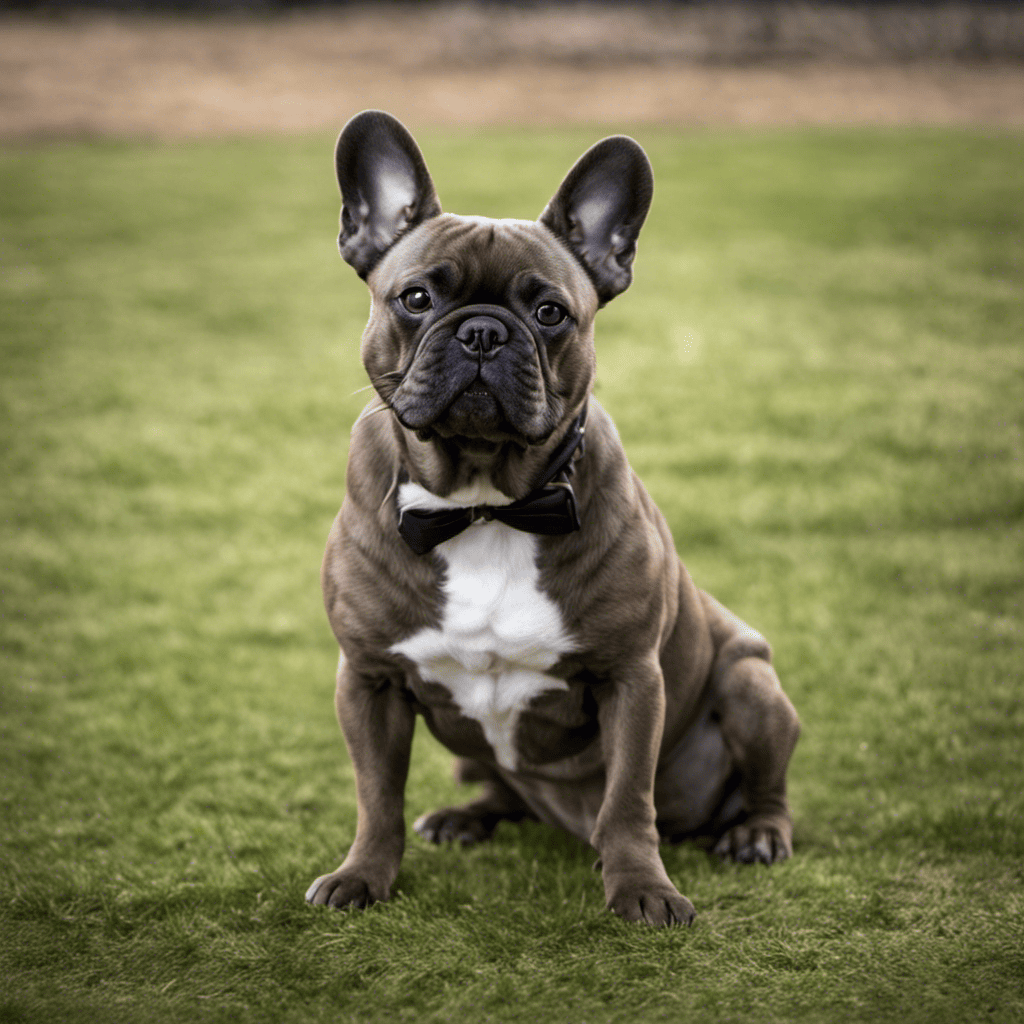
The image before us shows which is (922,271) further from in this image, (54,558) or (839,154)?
(54,558)

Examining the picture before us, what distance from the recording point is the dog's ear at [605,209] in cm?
293

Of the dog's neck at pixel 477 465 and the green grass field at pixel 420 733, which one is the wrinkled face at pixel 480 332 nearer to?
the dog's neck at pixel 477 465

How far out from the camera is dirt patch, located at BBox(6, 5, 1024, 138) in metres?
15.9

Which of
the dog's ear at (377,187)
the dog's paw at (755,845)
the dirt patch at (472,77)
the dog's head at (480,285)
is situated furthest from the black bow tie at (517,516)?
the dirt patch at (472,77)

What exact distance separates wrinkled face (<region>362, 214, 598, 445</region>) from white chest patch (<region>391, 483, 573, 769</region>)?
0.26 metres

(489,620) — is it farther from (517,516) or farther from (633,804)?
(633,804)

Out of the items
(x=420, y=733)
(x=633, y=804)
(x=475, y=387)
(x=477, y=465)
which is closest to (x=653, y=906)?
(x=633, y=804)

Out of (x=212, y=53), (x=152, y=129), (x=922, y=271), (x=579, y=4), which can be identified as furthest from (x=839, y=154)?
(x=212, y=53)

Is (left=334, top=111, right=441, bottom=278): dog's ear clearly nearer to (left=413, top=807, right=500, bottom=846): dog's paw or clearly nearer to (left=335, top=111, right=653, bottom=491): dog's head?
(left=335, top=111, right=653, bottom=491): dog's head

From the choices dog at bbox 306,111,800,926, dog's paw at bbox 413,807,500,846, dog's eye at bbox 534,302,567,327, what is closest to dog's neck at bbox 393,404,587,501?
dog at bbox 306,111,800,926

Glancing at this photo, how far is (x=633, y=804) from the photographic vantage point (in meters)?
2.83

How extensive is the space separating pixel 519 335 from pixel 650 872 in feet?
4.41

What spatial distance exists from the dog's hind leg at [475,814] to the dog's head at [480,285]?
1.24 m

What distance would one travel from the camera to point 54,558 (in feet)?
18.9
